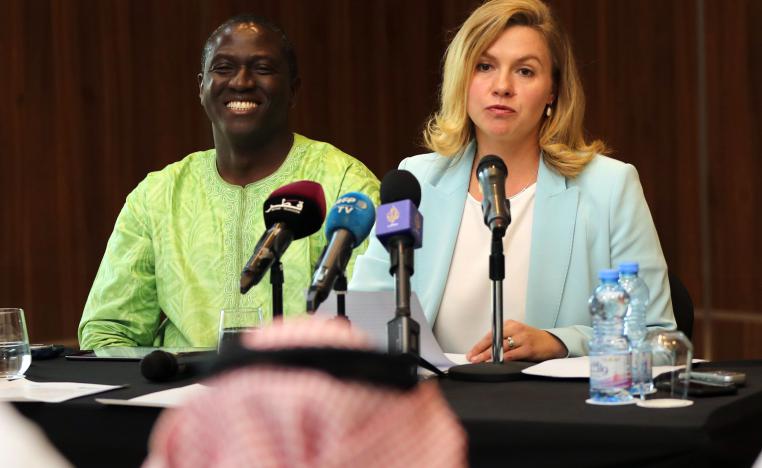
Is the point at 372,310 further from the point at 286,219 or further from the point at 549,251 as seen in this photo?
the point at 549,251

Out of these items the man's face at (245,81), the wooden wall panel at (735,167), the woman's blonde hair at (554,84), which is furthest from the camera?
the wooden wall panel at (735,167)

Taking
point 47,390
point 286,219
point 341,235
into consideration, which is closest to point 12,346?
point 47,390

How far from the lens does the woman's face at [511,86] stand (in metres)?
2.81

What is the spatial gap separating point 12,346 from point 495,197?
108cm

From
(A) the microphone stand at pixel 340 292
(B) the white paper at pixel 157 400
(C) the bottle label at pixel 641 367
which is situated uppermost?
(A) the microphone stand at pixel 340 292

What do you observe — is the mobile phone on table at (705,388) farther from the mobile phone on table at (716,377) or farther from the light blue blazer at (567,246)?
the light blue blazer at (567,246)

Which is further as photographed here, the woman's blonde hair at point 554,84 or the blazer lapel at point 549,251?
the woman's blonde hair at point 554,84

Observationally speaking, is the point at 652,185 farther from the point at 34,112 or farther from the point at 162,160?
the point at 34,112

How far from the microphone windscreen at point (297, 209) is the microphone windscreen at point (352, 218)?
0.09 metres

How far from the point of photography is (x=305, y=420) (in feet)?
1.55

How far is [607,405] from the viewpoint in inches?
65.6

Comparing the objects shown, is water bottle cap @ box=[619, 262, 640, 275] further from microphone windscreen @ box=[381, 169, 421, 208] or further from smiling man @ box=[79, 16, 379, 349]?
smiling man @ box=[79, 16, 379, 349]

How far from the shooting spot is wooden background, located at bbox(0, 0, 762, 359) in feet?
15.2

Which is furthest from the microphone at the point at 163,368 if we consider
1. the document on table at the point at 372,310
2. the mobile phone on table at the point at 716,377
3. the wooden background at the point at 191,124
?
the wooden background at the point at 191,124
